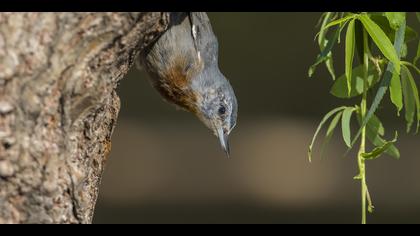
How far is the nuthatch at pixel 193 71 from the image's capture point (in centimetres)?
243

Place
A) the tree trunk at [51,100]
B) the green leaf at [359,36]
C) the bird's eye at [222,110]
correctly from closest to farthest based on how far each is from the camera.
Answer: the tree trunk at [51,100] < the green leaf at [359,36] < the bird's eye at [222,110]

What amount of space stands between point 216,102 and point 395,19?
1163 millimetres

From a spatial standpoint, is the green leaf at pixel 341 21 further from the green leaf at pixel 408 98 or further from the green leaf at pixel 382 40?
→ the green leaf at pixel 408 98

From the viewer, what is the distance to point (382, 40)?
1.82m

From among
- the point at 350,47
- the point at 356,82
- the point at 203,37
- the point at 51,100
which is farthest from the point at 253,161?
the point at 51,100

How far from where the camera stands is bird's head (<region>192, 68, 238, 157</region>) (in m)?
2.79

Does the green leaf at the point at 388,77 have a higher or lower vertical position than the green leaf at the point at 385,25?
lower

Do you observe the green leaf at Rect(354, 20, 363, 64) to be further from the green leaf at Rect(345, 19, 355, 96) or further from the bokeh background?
the bokeh background

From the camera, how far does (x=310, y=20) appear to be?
440 cm

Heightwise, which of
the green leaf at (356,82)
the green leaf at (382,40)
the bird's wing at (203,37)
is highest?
the bird's wing at (203,37)

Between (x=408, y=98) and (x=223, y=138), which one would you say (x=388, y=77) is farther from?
(x=223, y=138)

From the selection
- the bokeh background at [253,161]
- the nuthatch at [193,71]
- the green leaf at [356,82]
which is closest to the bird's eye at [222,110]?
the nuthatch at [193,71]

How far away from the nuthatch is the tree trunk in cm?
48
